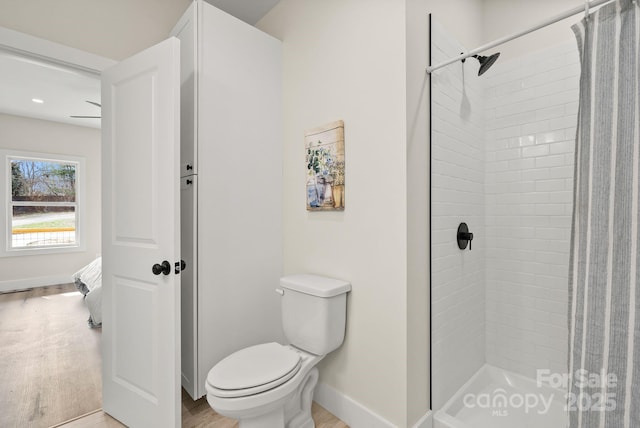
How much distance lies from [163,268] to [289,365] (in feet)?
2.56

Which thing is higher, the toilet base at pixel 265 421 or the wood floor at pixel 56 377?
the toilet base at pixel 265 421

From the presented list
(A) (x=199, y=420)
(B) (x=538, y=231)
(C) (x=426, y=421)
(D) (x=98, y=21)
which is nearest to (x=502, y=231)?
(B) (x=538, y=231)

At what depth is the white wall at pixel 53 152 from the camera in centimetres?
452

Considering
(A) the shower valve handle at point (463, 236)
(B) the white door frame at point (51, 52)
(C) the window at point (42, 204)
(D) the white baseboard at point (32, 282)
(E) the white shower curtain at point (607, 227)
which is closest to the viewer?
(E) the white shower curtain at point (607, 227)

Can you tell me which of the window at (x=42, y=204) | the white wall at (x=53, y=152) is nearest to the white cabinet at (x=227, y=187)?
the white wall at (x=53, y=152)

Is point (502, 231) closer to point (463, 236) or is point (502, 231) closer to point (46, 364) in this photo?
point (463, 236)

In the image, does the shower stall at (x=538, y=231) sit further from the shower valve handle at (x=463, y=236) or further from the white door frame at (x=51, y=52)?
the white door frame at (x=51, y=52)

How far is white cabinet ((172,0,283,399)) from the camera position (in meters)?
1.77

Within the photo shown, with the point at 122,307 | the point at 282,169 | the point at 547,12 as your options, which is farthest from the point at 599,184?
the point at 122,307

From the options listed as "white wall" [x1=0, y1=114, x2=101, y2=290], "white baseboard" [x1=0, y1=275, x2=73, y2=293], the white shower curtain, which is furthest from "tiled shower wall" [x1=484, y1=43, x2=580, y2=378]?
"white baseboard" [x1=0, y1=275, x2=73, y2=293]

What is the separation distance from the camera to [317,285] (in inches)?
65.9

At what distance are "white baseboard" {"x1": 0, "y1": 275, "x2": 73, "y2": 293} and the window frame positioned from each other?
15.5 inches

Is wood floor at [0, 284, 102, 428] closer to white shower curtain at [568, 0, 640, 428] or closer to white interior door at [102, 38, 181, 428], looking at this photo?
white interior door at [102, 38, 181, 428]

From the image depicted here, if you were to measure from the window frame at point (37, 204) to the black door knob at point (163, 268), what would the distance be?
484cm
